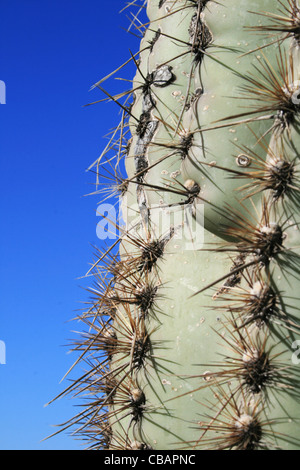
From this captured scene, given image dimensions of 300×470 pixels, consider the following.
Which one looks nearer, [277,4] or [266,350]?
[266,350]

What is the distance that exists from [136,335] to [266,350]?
18.1 inches

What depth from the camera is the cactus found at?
1549mm

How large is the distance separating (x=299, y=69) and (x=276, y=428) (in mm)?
971

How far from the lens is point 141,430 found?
5.93 feet

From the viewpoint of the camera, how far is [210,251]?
1750mm

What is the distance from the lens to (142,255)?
6.33 feet

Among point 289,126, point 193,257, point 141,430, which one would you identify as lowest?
point 141,430

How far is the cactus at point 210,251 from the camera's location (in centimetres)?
155
